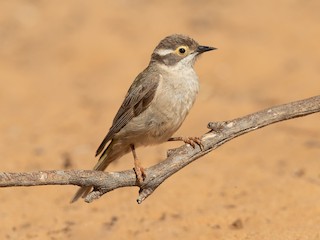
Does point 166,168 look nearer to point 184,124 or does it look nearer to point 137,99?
point 137,99

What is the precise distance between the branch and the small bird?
2.27 feet

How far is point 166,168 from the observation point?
698 centimetres

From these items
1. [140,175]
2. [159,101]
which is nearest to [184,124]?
[159,101]

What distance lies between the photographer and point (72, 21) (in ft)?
54.5

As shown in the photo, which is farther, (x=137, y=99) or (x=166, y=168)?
(x=137, y=99)

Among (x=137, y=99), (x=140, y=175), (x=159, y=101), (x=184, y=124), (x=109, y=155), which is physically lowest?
(x=140, y=175)

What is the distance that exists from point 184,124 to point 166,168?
5302 mm

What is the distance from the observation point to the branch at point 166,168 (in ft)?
21.0

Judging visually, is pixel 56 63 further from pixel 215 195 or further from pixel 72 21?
pixel 215 195

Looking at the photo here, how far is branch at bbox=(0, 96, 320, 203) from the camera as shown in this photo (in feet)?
21.0

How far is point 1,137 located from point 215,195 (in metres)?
4.08

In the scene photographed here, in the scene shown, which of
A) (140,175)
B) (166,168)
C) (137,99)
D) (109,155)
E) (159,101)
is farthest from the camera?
(109,155)

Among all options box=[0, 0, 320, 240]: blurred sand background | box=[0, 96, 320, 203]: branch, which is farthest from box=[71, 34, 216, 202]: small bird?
box=[0, 0, 320, 240]: blurred sand background

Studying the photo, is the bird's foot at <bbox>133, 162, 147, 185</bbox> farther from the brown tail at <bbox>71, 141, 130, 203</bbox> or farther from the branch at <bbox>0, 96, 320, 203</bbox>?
the brown tail at <bbox>71, 141, 130, 203</bbox>
